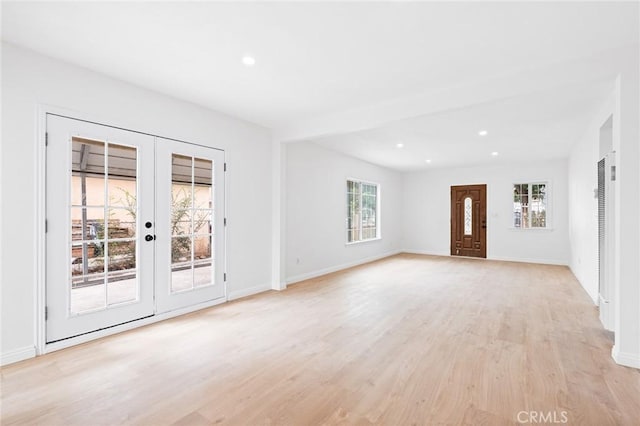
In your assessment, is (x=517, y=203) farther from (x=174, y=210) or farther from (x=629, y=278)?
(x=174, y=210)

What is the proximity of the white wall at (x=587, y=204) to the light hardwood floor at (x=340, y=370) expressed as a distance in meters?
0.84

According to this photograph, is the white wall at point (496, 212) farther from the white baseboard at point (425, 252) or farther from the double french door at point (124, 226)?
the double french door at point (124, 226)

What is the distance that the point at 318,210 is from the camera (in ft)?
20.6

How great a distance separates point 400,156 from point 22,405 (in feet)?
22.8

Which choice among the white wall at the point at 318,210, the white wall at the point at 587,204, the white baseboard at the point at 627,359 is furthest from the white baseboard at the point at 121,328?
the white wall at the point at 587,204

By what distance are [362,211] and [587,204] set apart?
4395 millimetres

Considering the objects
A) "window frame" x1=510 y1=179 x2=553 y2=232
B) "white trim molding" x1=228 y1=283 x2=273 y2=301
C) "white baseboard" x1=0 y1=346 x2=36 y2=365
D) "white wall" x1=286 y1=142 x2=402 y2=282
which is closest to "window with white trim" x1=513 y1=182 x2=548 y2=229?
"window frame" x1=510 y1=179 x2=553 y2=232

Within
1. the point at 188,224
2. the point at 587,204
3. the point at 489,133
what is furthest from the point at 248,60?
the point at 587,204

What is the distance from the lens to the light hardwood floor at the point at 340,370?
1.95 m

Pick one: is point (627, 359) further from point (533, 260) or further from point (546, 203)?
point (546, 203)

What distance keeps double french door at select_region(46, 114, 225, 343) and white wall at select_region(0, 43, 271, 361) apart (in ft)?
0.44

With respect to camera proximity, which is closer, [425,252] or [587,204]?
[587,204]

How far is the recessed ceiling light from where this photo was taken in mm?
2809

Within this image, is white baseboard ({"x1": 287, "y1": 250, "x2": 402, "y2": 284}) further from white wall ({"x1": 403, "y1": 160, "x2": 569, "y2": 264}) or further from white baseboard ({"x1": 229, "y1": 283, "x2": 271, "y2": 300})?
white wall ({"x1": 403, "y1": 160, "x2": 569, "y2": 264})
